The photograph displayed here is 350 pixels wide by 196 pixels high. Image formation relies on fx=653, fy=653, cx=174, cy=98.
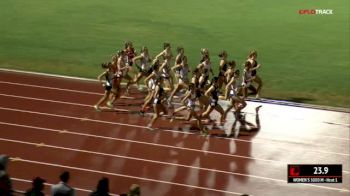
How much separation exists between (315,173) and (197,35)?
13.8 metres

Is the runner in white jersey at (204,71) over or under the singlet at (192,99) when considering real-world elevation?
over

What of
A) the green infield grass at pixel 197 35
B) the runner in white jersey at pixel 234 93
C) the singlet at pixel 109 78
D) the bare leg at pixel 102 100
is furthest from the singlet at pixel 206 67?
the bare leg at pixel 102 100

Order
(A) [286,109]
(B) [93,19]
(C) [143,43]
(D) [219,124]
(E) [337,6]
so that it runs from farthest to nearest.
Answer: (E) [337,6], (B) [93,19], (C) [143,43], (A) [286,109], (D) [219,124]

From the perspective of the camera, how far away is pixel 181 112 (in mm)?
18250

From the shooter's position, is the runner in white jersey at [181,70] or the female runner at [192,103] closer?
the female runner at [192,103]

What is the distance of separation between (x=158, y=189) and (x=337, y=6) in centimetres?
2207

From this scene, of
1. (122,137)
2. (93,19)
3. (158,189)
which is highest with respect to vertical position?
(93,19)

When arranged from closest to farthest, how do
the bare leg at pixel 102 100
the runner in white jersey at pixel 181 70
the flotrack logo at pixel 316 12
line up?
the bare leg at pixel 102 100 < the runner in white jersey at pixel 181 70 < the flotrack logo at pixel 316 12

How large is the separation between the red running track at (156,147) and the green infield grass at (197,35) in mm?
2348

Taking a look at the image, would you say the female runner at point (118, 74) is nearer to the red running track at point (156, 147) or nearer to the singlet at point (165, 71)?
the red running track at point (156, 147)

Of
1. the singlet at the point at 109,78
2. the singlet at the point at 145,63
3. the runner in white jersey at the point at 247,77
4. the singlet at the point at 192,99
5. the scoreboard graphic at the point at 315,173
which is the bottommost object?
the scoreboard graphic at the point at 315,173

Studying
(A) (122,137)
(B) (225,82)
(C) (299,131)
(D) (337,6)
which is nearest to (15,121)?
(A) (122,137)

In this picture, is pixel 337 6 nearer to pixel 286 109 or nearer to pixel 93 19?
pixel 93 19

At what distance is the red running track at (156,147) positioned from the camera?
13672 millimetres
